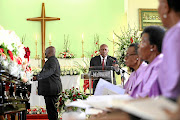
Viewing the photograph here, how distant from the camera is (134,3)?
8859mm

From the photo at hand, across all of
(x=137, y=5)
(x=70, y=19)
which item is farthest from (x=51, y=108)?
(x=70, y=19)

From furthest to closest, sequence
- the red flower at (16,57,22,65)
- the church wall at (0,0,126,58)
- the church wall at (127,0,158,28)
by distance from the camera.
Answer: the church wall at (0,0,126,58) < the church wall at (127,0,158,28) < the red flower at (16,57,22,65)

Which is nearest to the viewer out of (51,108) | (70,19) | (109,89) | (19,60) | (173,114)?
(173,114)

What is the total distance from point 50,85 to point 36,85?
233 centimetres

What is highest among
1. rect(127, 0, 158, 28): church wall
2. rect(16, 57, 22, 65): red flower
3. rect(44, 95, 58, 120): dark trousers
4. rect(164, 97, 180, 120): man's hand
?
rect(127, 0, 158, 28): church wall

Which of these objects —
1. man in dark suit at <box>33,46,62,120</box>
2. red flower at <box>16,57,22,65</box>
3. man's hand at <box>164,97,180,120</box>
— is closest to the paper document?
red flower at <box>16,57,22,65</box>

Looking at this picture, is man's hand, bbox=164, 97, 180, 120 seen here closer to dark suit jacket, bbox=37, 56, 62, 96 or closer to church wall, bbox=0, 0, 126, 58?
dark suit jacket, bbox=37, 56, 62, 96

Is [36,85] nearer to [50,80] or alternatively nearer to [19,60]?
[50,80]

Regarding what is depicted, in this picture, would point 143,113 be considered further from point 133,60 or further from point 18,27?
point 18,27

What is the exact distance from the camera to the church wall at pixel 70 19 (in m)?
11.3

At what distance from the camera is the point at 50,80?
665 centimetres

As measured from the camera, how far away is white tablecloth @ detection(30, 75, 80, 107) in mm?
8633

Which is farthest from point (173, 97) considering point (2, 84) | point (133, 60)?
→ point (2, 84)

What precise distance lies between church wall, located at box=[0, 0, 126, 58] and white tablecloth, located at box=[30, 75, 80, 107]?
2.47 metres
